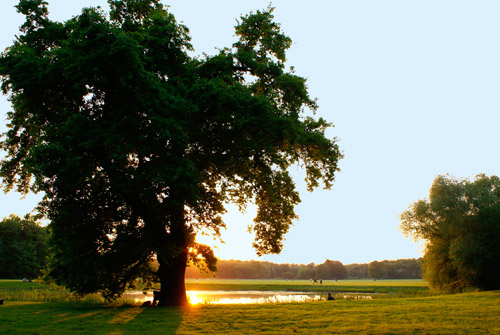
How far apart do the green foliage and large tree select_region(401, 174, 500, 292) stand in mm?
76232

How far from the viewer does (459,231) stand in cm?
3884

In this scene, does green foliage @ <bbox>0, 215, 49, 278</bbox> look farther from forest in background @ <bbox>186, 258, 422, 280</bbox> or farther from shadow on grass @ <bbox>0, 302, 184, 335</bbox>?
shadow on grass @ <bbox>0, 302, 184, 335</bbox>

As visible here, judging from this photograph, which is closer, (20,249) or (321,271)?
(20,249)

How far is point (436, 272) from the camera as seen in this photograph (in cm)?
4219

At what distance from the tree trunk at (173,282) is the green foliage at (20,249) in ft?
229

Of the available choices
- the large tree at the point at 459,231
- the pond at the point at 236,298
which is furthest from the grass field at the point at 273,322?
the large tree at the point at 459,231

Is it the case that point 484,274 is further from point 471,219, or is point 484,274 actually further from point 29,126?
point 29,126

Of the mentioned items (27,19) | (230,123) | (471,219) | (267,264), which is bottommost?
(267,264)

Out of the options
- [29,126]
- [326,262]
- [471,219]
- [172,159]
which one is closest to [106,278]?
[172,159]

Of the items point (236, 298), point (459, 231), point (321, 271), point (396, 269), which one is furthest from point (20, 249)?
point (396, 269)

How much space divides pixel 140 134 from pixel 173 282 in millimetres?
10333

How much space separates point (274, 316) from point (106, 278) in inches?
409

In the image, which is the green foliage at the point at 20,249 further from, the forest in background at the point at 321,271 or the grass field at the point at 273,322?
the grass field at the point at 273,322

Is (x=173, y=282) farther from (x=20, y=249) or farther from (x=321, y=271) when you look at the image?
(x=321, y=271)
